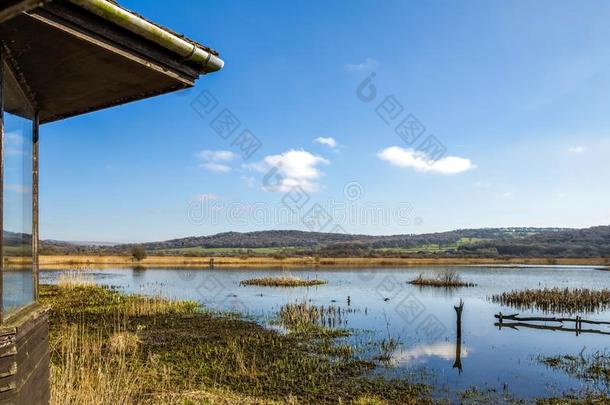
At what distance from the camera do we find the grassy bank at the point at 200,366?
878 cm

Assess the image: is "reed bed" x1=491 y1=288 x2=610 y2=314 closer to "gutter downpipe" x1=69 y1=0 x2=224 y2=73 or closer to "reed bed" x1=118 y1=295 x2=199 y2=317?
"reed bed" x1=118 y1=295 x2=199 y2=317

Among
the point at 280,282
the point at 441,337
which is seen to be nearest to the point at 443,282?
the point at 280,282

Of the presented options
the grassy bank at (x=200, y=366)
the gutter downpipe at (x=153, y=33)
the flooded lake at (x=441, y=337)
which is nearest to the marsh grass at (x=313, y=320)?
the flooded lake at (x=441, y=337)

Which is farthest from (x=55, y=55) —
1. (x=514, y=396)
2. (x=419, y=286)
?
(x=419, y=286)

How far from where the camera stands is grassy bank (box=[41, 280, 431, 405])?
8781 millimetres

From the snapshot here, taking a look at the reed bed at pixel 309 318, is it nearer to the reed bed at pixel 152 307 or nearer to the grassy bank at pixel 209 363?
the grassy bank at pixel 209 363

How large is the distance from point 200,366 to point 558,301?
80.2 feet

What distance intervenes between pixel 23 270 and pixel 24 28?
7.45ft

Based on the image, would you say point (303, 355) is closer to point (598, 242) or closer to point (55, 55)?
point (55, 55)

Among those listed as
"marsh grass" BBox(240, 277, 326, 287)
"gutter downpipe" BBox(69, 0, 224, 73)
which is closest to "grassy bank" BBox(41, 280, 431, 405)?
"gutter downpipe" BBox(69, 0, 224, 73)

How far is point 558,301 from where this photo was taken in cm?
2886

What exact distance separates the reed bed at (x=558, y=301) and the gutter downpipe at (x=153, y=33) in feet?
92.9

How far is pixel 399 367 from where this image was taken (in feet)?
44.1

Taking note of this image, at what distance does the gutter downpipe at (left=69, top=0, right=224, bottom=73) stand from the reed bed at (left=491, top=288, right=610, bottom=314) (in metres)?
28.3
